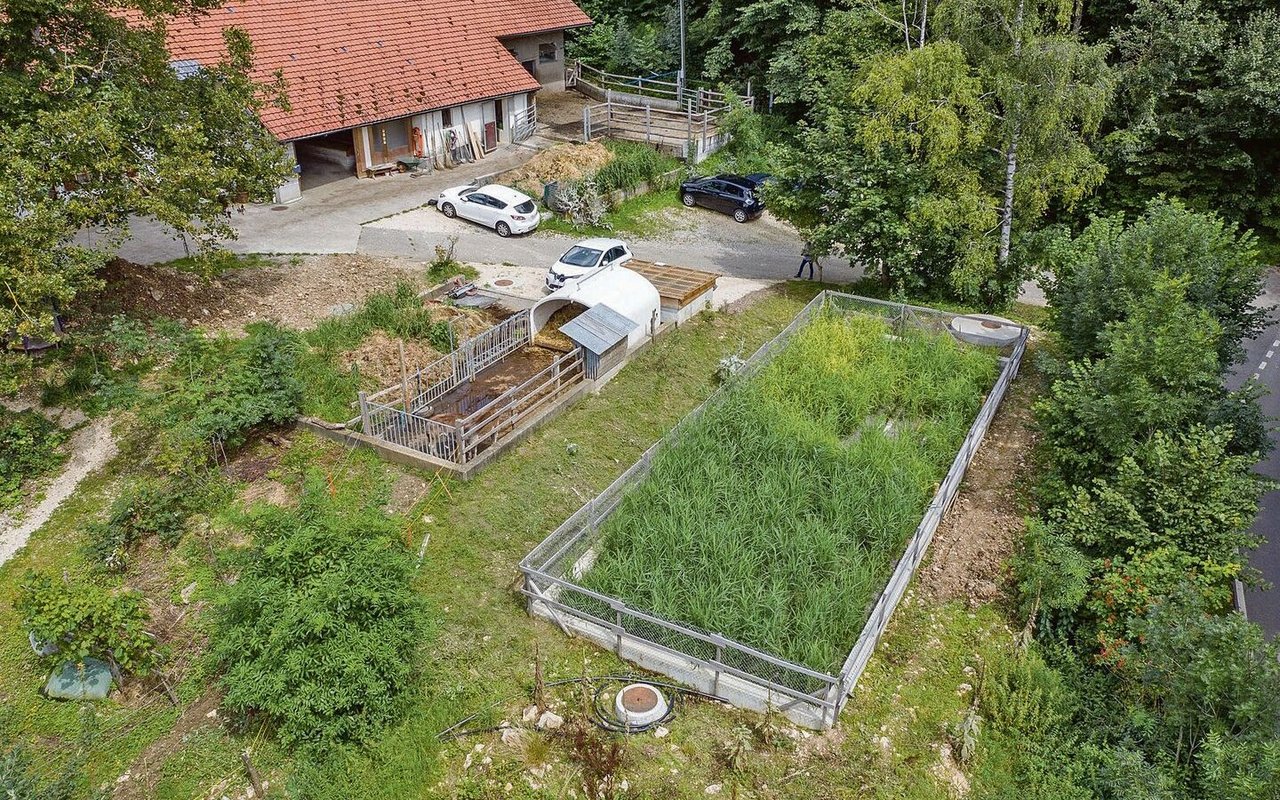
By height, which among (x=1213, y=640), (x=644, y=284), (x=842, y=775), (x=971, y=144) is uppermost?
(x=971, y=144)

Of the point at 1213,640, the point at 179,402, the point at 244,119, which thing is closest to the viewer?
the point at 1213,640

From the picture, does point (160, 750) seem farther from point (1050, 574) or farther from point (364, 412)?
point (1050, 574)

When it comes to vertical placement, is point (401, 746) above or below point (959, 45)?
below

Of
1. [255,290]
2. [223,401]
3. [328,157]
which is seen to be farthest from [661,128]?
[223,401]

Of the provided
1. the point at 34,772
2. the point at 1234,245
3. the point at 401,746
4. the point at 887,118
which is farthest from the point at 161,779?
the point at 1234,245

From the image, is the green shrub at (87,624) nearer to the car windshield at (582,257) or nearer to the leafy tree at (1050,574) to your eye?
the leafy tree at (1050,574)

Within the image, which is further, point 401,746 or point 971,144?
point 971,144

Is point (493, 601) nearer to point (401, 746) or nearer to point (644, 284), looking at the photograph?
point (401, 746)
